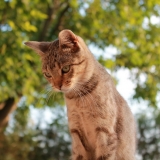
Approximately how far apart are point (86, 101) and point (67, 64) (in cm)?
28

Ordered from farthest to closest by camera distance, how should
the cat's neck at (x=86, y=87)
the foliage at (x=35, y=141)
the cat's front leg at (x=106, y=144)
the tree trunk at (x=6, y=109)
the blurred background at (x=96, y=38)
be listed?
the foliage at (x=35, y=141), the tree trunk at (x=6, y=109), the blurred background at (x=96, y=38), the cat's neck at (x=86, y=87), the cat's front leg at (x=106, y=144)

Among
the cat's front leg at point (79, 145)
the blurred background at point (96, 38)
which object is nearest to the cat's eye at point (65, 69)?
the cat's front leg at point (79, 145)

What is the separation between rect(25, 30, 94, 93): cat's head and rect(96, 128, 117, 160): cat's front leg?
361mm

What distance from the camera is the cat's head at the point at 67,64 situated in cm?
211

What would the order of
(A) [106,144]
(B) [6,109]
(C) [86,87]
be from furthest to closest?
(B) [6,109], (C) [86,87], (A) [106,144]

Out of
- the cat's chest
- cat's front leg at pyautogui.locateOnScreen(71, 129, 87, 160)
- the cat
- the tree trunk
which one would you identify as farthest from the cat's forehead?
the tree trunk

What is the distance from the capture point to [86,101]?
2.17 metres

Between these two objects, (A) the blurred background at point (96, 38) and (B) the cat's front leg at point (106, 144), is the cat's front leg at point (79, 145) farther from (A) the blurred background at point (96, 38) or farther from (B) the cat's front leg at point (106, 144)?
(A) the blurred background at point (96, 38)

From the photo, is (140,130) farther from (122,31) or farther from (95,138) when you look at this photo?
(95,138)

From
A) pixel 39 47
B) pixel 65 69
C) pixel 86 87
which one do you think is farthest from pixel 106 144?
pixel 39 47

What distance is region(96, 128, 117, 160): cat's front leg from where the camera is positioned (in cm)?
209

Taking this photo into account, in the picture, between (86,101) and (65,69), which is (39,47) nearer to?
(65,69)

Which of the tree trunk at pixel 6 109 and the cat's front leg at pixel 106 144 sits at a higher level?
the tree trunk at pixel 6 109

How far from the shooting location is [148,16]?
19.0ft
